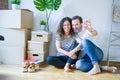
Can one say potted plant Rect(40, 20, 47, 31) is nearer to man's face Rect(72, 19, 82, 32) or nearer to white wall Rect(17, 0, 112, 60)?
white wall Rect(17, 0, 112, 60)

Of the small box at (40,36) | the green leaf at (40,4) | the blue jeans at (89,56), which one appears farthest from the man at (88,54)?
the green leaf at (40,4)

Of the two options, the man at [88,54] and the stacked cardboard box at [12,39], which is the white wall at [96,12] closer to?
the man at [88,54]

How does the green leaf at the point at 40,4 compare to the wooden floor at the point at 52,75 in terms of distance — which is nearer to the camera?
the wooden floor at the point at 52,75

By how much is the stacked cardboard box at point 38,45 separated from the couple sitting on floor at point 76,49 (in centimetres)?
22

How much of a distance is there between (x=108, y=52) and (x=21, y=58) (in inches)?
44.7

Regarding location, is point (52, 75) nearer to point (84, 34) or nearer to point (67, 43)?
point (67, 43)

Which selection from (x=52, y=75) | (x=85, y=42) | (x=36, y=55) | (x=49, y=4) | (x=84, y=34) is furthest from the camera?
(x=49, y=4)

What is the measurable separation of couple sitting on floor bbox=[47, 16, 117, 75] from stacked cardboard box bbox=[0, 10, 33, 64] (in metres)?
0.40

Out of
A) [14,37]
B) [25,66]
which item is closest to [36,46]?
[14,37]

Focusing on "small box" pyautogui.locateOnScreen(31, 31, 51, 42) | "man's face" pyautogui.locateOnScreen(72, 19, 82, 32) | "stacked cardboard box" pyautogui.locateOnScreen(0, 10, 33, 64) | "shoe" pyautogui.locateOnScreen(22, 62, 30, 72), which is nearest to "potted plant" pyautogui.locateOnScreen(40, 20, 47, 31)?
"small box" pyautogui.locateOnScreen(31, 31, 51, 42)

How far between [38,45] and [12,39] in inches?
13.0

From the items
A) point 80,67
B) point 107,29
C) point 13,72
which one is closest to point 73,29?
point 80,67

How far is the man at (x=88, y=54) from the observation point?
6.31 ft

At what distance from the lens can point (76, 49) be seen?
2055 mm
